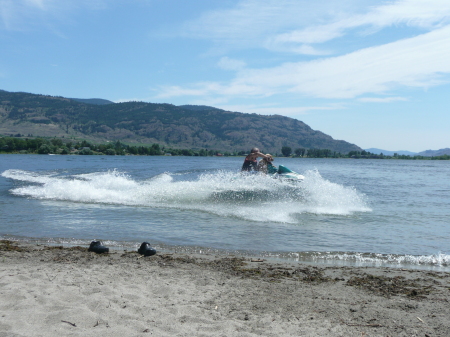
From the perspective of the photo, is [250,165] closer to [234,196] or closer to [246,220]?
[234,196]

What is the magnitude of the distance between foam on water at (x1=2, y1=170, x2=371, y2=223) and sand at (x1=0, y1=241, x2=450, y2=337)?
223 inches

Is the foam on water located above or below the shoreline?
above

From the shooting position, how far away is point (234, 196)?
58.0 ft

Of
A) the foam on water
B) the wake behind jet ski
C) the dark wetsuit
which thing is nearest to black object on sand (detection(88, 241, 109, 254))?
the foam on water

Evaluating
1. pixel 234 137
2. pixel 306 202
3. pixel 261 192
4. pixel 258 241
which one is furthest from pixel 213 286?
pixel 234 137

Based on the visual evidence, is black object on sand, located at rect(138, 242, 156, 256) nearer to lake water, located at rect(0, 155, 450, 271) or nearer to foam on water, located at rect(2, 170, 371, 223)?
lake water, located at rect(0, 155, 450, 271)

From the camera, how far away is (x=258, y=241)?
9930 millimetres

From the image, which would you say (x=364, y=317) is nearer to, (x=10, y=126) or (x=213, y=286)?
(x=213, y=286)

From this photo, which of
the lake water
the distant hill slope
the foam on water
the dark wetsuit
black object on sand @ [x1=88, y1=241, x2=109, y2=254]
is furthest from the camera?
the distant hill slope

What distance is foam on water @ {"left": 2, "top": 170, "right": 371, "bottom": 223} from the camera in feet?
48.5

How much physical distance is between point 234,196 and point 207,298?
12119mm

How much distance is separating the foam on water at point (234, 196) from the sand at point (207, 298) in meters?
5.67

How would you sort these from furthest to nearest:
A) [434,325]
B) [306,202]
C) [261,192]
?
[261,192] → [306,202] → [434,325]

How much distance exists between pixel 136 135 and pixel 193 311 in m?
177
